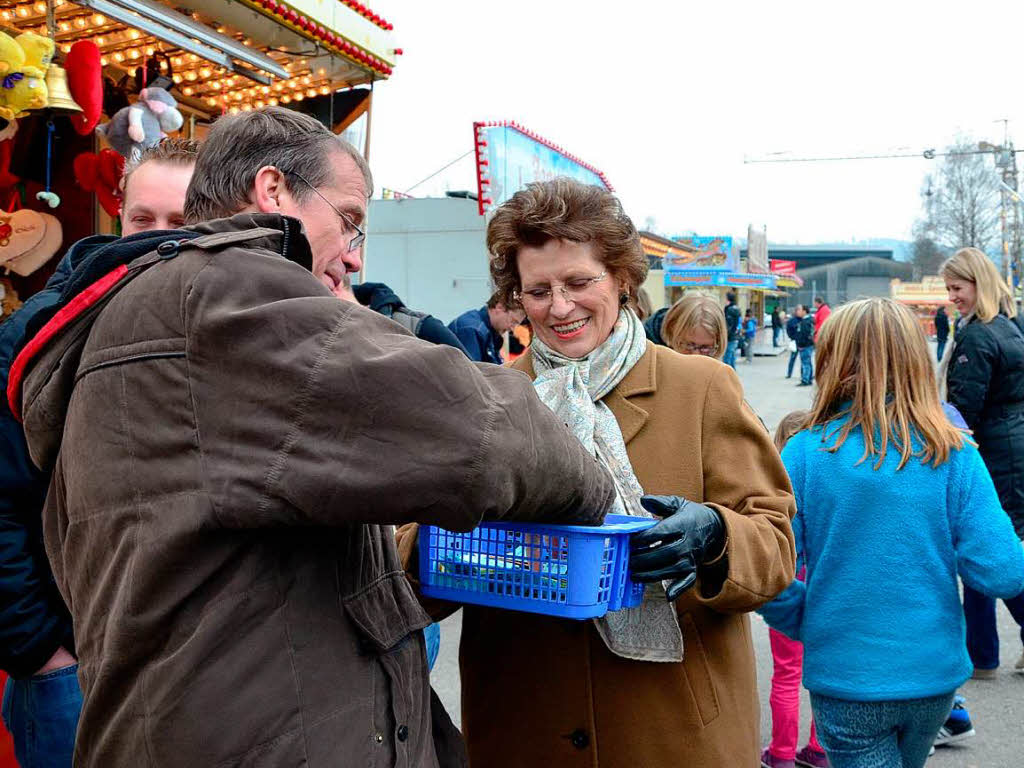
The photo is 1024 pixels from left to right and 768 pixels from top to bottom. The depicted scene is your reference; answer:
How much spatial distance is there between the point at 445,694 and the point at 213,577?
396 cm

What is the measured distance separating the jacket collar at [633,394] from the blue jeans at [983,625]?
3445 millimetres

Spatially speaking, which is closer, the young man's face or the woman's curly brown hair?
the woman's curly brown hair

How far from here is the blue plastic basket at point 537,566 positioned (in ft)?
5.39

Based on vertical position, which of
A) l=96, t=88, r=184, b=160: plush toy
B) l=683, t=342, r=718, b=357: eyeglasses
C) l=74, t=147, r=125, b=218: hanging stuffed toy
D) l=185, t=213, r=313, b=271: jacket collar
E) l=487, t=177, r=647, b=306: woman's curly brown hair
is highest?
l=96, t=88, r=184, b=160: plush toy

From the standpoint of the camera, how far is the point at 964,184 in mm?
53625

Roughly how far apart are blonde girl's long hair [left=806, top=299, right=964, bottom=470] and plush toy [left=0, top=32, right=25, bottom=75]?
14.0 ft

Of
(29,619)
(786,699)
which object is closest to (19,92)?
(29,619)

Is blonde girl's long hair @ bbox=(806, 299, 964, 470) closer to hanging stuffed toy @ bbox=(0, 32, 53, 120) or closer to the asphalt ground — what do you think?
the asphalt ground

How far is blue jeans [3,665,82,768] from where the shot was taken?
256cm

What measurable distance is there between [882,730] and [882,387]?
3.56 ft

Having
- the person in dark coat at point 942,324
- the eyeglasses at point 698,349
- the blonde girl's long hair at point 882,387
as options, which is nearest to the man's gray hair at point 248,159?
the blonde girl's long hair at point 882,387

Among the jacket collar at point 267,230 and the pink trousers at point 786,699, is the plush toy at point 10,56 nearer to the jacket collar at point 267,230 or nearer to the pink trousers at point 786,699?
the jacket collar at point 267,230

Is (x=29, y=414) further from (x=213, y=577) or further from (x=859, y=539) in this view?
(x=859, y=539)

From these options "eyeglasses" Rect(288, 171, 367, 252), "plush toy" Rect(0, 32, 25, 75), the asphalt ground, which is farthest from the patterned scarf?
"plush toy" Rect(0, 32, 25, 75)
